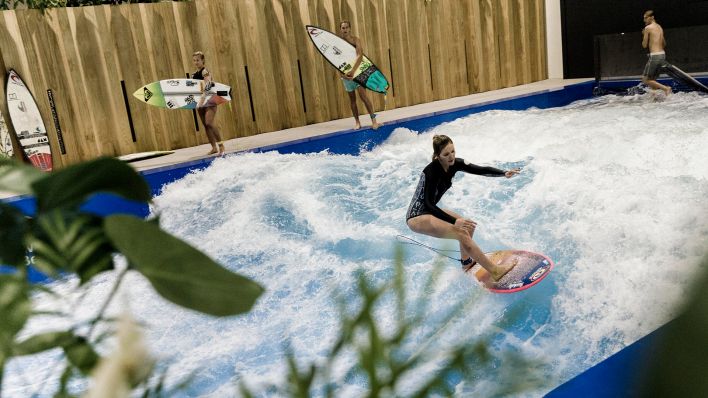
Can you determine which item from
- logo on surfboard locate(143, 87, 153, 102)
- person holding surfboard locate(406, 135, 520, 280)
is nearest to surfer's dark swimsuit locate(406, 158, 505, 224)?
person holding surfboard locate(406, 135, 520, 280)

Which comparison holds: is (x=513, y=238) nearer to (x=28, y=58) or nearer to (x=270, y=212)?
(x=270, y=212)

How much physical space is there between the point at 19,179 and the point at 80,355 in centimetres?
11

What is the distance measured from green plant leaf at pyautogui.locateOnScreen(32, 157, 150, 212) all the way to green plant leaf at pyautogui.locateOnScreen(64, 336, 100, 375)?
8cm

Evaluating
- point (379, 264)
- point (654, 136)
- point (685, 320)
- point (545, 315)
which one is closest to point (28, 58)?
point (379, 264)

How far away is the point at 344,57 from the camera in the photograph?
29.2ft

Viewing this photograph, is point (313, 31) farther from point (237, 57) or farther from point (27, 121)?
point (27, 121)

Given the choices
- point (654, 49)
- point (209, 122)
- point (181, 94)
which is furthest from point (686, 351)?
point (654, 49)

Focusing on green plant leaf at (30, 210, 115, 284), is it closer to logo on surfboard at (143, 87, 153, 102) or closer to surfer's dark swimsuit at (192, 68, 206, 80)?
surfer's dark swimsuit at (192, 68, 206, 80)

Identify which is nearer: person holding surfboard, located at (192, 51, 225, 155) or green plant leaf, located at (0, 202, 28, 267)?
green plant leaf, located at (0, 202, 28, 267)

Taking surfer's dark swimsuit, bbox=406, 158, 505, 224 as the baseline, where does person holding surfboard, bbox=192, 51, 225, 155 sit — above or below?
above

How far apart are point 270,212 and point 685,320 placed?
251 inches

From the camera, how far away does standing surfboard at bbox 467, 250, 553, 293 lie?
4.37 meters

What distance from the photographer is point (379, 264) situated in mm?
5199

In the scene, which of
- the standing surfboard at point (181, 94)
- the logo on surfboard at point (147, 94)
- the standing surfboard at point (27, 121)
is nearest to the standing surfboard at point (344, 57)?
the standing surfboard at point (181, 94)
